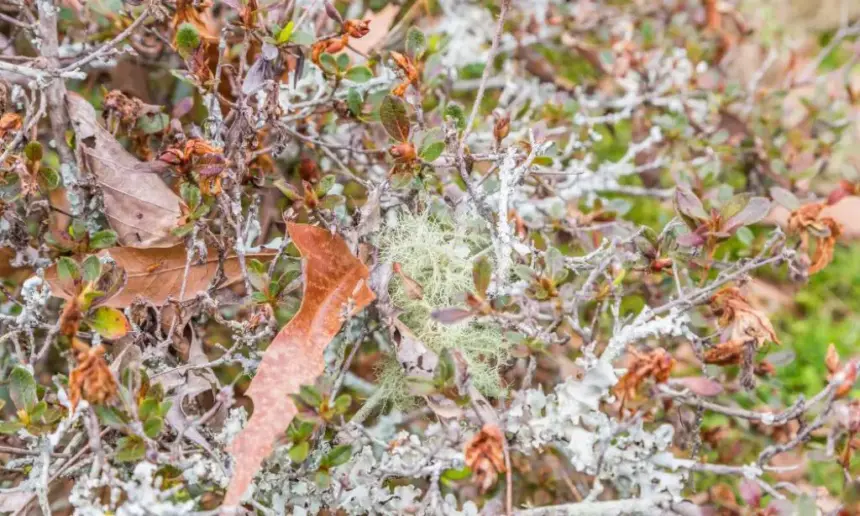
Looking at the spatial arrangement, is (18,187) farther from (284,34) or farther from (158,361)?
(284,34)

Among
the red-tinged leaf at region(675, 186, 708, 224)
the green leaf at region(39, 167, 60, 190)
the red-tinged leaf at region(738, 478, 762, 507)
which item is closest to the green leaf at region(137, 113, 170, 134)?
the green leaf at region(39, 167, 60, 190)

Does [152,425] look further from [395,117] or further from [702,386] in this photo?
[702,386]

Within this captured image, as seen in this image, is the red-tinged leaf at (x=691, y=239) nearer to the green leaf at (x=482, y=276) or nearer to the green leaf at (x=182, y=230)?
the green leaf at (x=482, y=276)

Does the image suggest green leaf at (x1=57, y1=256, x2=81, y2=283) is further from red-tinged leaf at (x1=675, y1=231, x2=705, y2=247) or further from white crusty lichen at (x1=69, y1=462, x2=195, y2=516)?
red-tinged leaf at (x1=675, y1=231, x2=705, y2=247)

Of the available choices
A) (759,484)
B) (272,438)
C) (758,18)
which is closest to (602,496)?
(759,484)

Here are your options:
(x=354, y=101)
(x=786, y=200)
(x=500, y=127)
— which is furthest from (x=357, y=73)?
(x=786, y=200)

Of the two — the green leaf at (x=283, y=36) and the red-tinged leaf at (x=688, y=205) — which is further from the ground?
the green leaf at (x=283, y=36)

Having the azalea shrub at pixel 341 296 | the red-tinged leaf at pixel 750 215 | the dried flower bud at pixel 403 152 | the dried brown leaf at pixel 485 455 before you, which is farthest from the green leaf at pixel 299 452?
the red-tinged leaf at pixel 750 215
